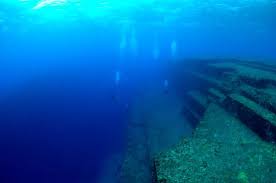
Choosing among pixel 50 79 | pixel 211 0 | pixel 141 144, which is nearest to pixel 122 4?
pixel 211 0

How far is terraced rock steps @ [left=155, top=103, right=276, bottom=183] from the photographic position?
3.12m

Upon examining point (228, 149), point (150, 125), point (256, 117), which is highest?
point (256, 117)

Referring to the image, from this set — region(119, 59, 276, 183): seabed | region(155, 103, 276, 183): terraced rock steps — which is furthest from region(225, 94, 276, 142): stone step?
region(155, 103, 276, 183): terraced rock steps

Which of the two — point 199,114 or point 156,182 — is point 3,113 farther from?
point 156,182

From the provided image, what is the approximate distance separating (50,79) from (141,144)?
32.1m

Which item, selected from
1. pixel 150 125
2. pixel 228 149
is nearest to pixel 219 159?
pixel 228 149

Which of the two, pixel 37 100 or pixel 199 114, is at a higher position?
pixel 199 114

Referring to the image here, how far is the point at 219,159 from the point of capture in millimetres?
3498

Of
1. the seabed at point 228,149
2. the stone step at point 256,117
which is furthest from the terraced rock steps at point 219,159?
the stone step at point 256,117

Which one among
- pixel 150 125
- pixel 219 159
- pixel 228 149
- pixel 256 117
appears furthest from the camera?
pixel 150 125

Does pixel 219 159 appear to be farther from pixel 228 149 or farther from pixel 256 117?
pixel 256 117

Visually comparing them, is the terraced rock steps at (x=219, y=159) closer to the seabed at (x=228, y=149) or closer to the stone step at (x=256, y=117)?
the seabed at (x=228, y=149)

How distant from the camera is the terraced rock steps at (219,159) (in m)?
3.12

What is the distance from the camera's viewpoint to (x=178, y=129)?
13.0 meters
